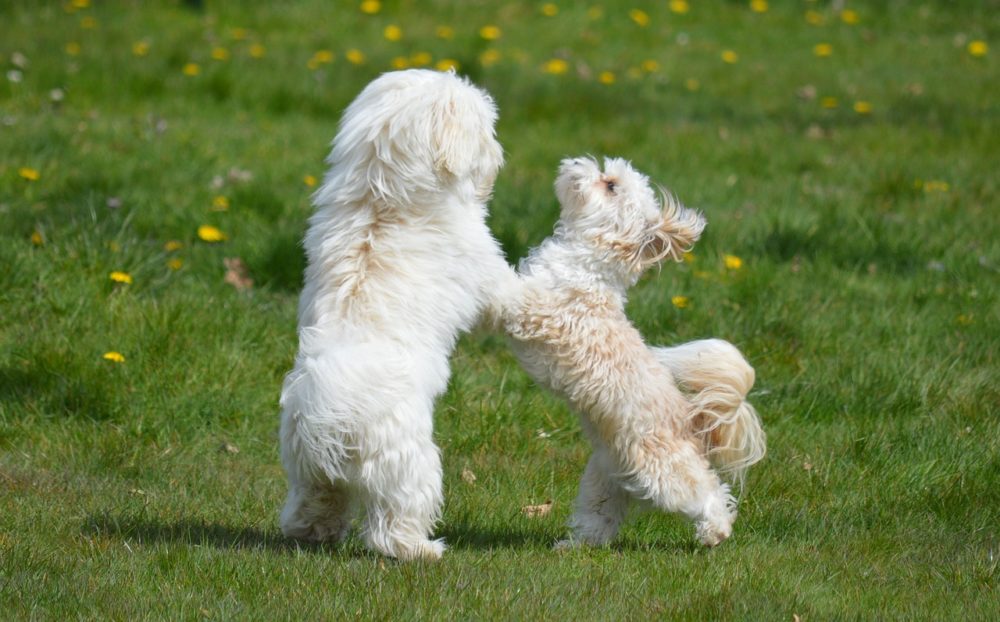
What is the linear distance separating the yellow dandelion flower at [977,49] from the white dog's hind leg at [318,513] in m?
8.57

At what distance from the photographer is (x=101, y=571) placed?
3.70 meters

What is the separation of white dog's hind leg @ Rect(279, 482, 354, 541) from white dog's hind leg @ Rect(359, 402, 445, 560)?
202mm

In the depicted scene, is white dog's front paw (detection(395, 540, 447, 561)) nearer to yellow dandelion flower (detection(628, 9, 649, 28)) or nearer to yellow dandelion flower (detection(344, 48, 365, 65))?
yellow dandelion flower (detection(344, 48, 365, 65))

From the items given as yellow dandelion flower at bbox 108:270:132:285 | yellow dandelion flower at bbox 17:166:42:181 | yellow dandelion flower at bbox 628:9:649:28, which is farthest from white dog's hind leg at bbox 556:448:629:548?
yellow dandelion flower at bbox 628:9:649:28

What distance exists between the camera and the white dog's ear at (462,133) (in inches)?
145

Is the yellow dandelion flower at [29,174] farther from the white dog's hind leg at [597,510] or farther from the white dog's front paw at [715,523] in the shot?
the white dog's front paw at [715,523]

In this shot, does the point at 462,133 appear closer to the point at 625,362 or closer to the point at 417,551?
the point at 625,362

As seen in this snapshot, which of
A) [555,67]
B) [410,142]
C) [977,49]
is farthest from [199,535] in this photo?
[977,49]

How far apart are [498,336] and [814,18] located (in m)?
6.98

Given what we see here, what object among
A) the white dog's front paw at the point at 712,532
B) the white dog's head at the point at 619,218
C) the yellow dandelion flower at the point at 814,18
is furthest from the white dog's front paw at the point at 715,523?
the yellow dandelion flower at the point at 814,18

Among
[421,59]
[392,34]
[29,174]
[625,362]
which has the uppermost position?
[625,362]

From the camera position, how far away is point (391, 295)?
3.65 meters

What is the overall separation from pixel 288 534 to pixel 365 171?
1.14 meters

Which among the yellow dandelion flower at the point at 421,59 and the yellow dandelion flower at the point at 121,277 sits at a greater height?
the yellow dandelion flower at the point at 121,277
